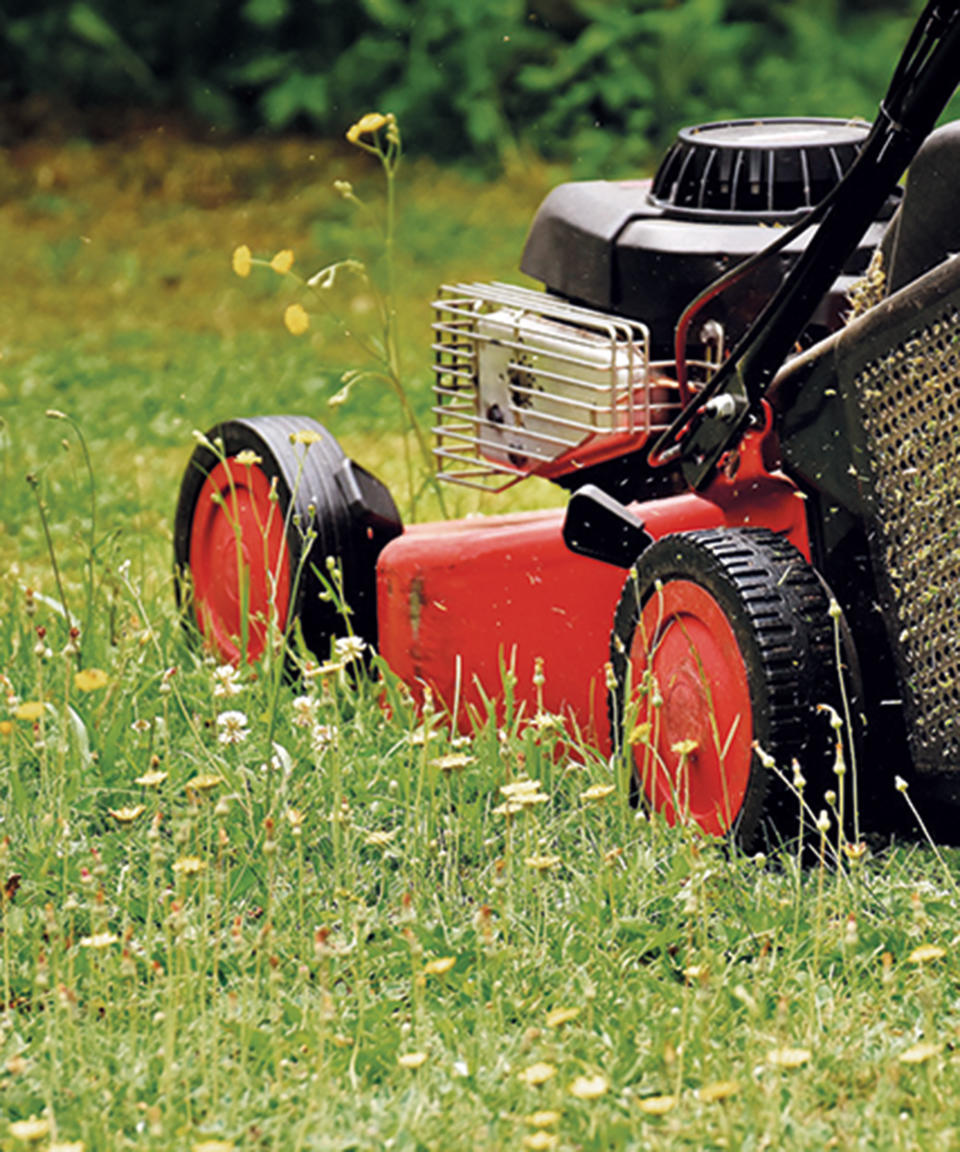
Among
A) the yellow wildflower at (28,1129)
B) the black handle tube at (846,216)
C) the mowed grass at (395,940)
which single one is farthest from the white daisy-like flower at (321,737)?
the yellow wildflower at (28,1129)

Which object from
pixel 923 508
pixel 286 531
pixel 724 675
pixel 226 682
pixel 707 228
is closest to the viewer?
pixel 923 508

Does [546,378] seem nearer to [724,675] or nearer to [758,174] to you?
[758,174]

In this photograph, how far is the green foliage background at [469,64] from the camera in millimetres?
6961

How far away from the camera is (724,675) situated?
2027 mm

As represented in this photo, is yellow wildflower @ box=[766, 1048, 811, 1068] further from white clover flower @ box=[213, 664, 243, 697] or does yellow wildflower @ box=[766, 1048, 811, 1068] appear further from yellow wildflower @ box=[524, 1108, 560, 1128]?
white clover flower @ box=[213, 664, 243, 697]

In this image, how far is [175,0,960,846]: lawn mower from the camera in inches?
74.5

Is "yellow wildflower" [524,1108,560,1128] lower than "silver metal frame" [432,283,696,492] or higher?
lower

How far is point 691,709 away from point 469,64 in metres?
5.31

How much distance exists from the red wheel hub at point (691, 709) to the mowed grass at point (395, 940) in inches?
2.0

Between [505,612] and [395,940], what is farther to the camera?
[505,612]

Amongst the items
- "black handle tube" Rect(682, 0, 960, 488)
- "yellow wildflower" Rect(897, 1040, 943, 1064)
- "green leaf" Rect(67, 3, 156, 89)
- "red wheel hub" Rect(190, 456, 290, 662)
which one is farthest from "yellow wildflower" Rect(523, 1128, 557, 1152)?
"green leaf" Rect(67, 3, 156, 89)

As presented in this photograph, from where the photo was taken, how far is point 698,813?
2098 millimetres

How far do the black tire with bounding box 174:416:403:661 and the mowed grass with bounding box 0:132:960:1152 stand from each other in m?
0.09

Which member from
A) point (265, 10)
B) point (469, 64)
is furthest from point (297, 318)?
point (265, 10)
